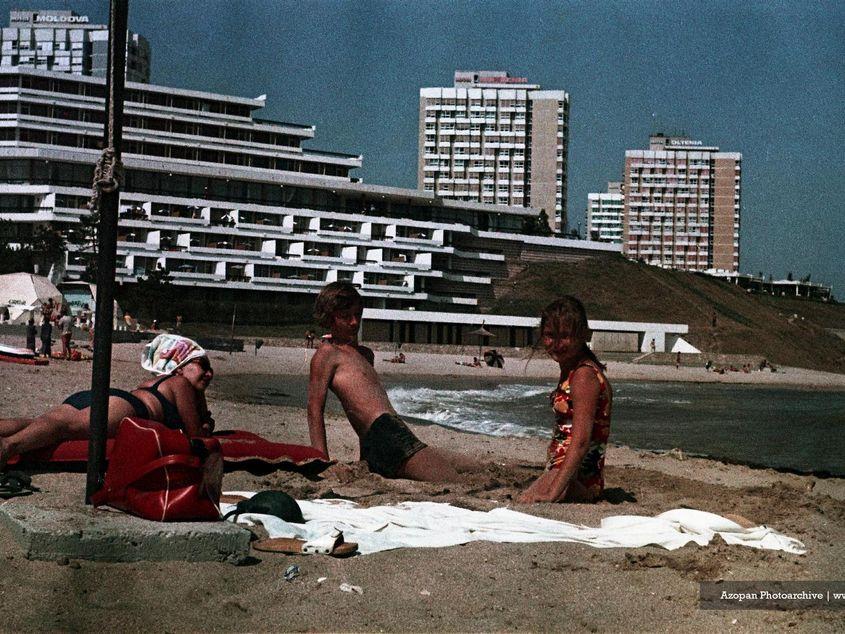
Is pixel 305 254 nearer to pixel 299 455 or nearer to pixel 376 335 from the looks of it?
pixel 376 335

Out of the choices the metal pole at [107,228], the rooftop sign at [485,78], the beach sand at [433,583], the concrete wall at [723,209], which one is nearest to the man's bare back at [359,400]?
the beach sand at [433,583]

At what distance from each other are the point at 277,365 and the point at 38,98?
43.6m

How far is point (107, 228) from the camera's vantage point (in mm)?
5504

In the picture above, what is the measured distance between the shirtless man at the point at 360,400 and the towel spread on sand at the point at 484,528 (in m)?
1.04

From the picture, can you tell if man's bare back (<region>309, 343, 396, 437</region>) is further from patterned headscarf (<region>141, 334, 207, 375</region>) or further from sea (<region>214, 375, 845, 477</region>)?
sea (<region>214, 375, 845, 477</region>)

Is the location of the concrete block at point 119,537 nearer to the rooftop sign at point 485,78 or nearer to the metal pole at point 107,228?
the metal pole at point 107,228

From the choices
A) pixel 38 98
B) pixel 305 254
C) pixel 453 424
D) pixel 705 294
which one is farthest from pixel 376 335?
pixel 453 424

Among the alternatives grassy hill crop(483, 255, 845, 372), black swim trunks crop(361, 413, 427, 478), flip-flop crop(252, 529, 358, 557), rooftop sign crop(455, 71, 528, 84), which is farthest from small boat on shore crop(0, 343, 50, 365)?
rooftop sign crop(455, 71, 528, 84)

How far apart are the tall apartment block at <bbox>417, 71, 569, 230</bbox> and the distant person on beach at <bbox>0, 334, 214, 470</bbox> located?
133 meters

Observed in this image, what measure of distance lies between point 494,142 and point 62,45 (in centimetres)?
5382

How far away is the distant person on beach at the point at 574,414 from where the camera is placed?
6535 millimetres

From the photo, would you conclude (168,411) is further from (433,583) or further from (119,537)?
(433,583)

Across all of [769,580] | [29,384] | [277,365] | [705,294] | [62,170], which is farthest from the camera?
[705,294]

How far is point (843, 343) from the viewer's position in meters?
113
